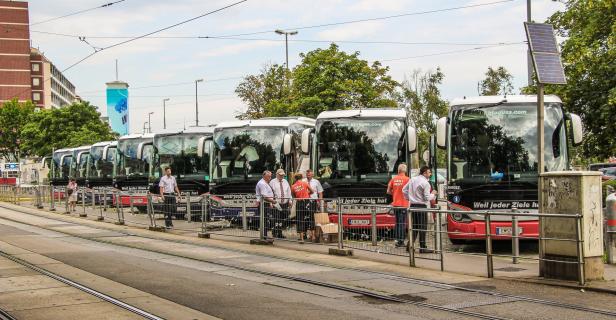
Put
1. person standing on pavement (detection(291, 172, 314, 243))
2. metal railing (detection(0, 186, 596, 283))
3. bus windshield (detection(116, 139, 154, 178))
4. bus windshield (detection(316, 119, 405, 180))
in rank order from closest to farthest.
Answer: metal railing (detection(0, 186, 596, 283)) < person standing on pavement (detection(291, 172, 314, 243)) < bus windshield (detection(316, 119, 405, 180)) < bus windshield (detection(116, 139, 154, 178))

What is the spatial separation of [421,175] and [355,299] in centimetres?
577

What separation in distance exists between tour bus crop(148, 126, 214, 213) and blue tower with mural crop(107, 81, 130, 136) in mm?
42239

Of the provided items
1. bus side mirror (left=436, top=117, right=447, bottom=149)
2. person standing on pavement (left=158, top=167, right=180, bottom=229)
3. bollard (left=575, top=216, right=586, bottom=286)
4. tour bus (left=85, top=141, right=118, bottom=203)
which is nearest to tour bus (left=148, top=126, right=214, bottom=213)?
person standing on pavement (left=158, top=167, right=180, bottom=229)

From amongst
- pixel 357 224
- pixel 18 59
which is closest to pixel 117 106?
pixel 357 224

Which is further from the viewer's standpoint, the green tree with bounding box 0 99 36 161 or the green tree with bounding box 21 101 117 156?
the green tree with bounding box 0 99 36 161

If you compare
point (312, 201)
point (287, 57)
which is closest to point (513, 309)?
point (312, 201)

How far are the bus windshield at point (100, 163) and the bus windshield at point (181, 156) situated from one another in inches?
357

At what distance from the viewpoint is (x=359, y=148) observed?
19.7 m

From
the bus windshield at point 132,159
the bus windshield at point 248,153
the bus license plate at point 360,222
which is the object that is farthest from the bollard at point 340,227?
the bus windshield at point 132,159

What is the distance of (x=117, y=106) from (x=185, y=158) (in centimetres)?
4434

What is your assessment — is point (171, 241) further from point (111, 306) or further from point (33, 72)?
point (33, 72)

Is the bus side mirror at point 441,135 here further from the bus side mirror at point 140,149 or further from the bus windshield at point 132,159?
the bus windshield at point 132,159

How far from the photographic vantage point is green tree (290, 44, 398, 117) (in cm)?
3616

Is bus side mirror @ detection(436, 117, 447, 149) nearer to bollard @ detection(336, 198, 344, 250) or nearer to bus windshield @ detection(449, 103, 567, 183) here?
bus windshield @ detection(449, 103, 567, 183)
